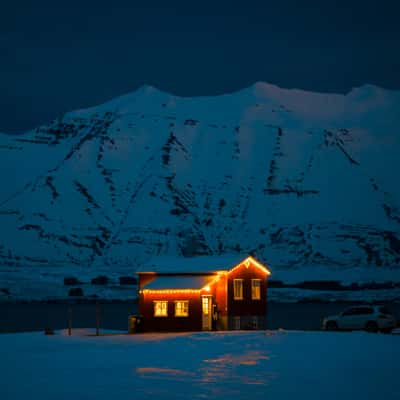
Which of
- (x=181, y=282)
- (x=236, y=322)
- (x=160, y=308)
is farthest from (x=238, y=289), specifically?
(x=160, y=308)

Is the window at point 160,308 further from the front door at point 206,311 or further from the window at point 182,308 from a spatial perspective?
the front door at point 206,311

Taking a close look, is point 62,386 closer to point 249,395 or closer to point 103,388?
point 103,388

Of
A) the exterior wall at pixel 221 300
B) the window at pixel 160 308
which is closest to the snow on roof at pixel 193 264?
the exterior wall at pixel 221 300

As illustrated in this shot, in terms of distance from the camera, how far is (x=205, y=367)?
3177cm

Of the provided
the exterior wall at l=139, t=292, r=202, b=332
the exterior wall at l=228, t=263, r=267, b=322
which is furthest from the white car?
the exterior wall at l=139, t=292, r=202, b=332

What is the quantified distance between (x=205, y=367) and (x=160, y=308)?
26324 mm

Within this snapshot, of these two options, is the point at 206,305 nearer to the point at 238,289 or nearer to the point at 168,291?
the point at 168,291

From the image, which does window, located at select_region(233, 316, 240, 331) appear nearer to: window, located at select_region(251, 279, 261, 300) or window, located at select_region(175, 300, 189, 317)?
window, located at select_region(251, 279, 261, 300)

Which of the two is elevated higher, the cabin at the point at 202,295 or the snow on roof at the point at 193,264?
the snow on roof at the point at 193,264

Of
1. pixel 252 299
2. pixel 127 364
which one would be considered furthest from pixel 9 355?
pixel 252 299

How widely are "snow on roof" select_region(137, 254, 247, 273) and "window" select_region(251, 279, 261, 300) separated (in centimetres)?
203

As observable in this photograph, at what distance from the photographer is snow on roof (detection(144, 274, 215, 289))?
57625 millimetres

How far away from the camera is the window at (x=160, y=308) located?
190 feet

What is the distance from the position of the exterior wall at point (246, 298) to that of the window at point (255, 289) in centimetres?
22
